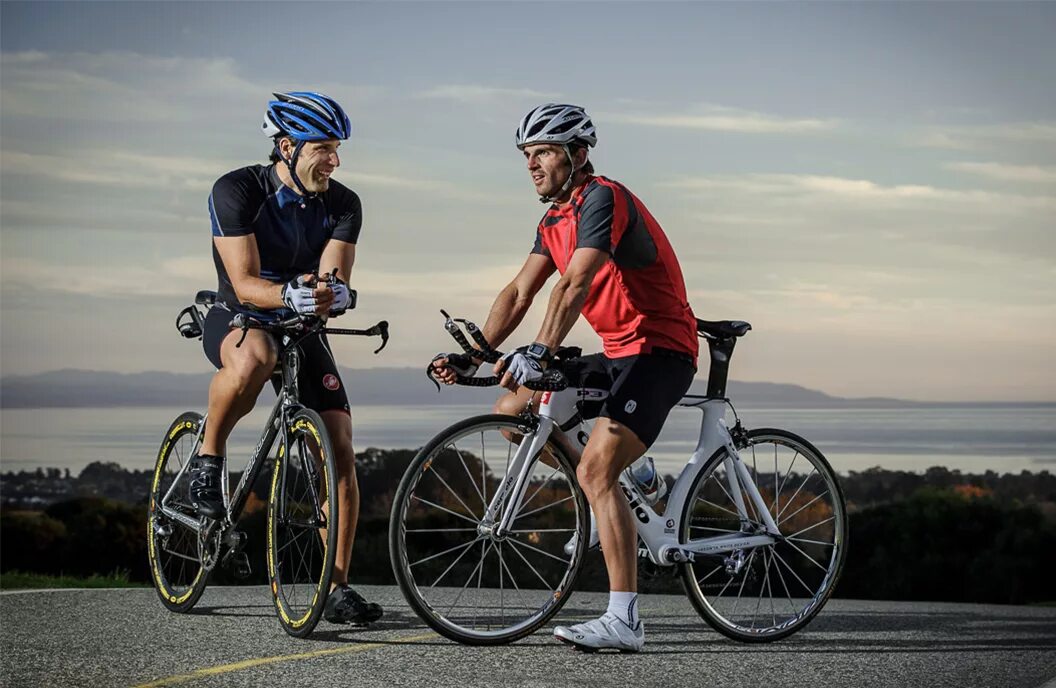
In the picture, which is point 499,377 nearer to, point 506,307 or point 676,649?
point 506,307

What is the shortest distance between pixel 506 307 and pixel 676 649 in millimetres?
1826

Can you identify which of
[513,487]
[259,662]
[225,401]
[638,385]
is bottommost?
[259,662]

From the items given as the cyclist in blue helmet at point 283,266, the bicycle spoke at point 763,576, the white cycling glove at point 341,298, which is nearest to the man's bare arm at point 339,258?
the cyclist in blue helmet at point 283,266

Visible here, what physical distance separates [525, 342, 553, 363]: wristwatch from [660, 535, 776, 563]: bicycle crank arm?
1.24 m

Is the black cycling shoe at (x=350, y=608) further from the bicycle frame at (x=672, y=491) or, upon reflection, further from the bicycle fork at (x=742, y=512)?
the bicycle fork at (x=742, y=512)

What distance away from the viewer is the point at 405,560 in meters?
6.71

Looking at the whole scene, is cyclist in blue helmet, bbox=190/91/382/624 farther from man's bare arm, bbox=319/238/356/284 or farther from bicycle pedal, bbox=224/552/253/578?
bicycle pedal, bbox=224/552/253/578

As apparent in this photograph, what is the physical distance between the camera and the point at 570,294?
266 inches

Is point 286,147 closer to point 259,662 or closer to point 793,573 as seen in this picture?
point 259,662

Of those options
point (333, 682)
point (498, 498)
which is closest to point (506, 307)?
point (498, 498)

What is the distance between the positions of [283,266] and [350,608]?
174 centimetres

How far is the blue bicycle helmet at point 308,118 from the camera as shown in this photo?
24.4 ft

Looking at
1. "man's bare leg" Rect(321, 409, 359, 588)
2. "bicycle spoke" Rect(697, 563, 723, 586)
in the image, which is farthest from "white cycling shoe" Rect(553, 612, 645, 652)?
"man's bare leg" Rect(321, 409, 359, 588)

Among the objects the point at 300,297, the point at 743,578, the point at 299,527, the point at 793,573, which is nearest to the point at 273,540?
the point at 299,527
